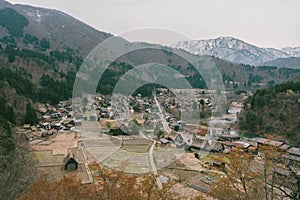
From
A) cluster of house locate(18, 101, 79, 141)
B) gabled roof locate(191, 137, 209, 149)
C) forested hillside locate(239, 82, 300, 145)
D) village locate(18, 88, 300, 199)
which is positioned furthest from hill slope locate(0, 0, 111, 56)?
gabled roof locate(191, 137, 209, 149)

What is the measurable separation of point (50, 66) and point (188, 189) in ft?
177

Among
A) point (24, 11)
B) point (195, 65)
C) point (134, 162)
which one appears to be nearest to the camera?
point (134, 162)

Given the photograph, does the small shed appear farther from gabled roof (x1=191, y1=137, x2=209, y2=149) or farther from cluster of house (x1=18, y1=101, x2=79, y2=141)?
gabled roof (x1=191, y1=137, x2=209, y2=149)

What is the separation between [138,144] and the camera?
91.9 ft

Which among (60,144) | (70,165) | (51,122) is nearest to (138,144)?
(60,144)

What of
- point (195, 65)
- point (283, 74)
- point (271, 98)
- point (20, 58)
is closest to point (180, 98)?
point (271, 98)

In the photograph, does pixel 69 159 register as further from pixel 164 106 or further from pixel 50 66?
pixel 50 66

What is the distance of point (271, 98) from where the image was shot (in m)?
39.2

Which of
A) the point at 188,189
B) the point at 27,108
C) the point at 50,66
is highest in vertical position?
the point at 50,66

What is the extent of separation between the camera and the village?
19062 mm

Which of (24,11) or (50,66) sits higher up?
(24,11)

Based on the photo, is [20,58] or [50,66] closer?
[20,58]

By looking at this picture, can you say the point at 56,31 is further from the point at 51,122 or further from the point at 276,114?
the point at 276,114

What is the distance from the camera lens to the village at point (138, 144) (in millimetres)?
19062
